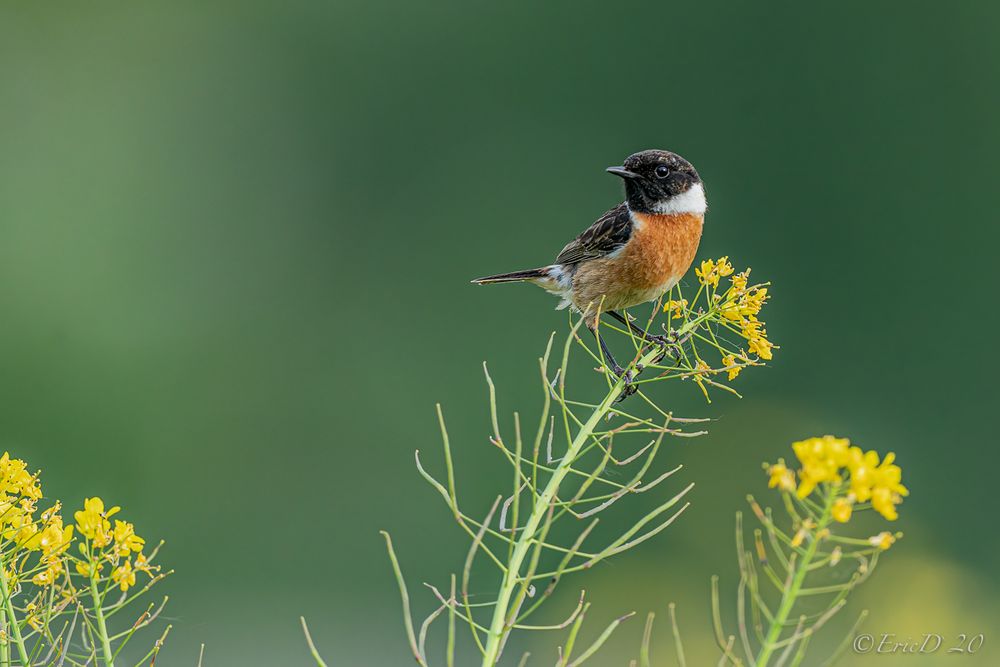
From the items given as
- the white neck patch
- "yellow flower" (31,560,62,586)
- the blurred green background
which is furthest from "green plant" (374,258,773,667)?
the blurred green background

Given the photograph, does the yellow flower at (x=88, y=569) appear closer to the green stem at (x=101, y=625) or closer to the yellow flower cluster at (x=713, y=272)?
the green stem at (x=101, y=625)

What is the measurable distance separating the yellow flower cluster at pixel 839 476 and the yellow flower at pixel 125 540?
742 mm

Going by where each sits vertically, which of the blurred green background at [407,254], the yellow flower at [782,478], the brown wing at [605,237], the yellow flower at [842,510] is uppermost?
the blurred green background at [407,254]

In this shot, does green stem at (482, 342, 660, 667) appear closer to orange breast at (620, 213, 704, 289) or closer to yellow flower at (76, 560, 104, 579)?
yellow flower at (76, 560, 104, 579)

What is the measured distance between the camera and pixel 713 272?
2217 millimetres

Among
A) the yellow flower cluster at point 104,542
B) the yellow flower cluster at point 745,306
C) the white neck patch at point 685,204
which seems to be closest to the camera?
the yellow flower cluster at point 104,542

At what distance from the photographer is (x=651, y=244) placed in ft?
12.8

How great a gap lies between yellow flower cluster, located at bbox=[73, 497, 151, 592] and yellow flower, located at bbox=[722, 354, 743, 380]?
0.85 metres

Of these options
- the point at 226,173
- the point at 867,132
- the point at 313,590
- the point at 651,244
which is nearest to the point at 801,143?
the point at 867,132

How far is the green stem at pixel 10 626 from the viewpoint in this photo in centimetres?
136

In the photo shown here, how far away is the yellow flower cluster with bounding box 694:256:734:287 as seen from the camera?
2.19m

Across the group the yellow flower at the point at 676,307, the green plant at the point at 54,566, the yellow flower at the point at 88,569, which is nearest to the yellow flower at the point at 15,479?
the green plant at the point at 54,566

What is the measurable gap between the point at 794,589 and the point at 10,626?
0.85m

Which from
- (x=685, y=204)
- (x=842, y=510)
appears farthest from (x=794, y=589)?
(x=685, y=204)
